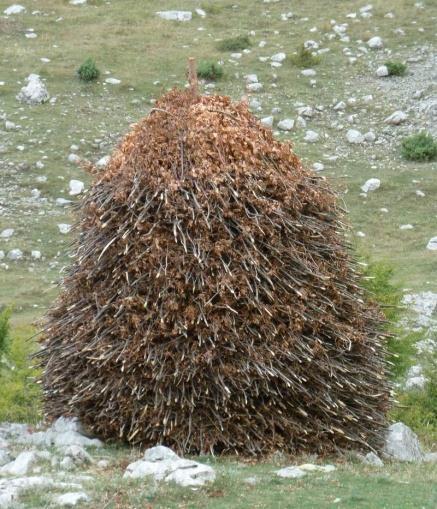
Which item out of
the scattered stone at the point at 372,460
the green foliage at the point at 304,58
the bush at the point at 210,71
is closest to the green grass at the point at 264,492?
the scattered stone at the point at 372,460

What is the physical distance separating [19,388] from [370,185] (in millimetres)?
13708

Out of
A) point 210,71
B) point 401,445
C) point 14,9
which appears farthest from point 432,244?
point 14,9

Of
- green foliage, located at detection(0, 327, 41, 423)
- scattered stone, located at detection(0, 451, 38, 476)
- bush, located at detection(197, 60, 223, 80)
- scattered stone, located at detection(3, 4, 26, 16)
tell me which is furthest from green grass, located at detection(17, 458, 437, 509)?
scattered stone, located at detection(3, 4, 26, 16)

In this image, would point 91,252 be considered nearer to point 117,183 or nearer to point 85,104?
point 117,183

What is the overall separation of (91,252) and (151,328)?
1.05 metres

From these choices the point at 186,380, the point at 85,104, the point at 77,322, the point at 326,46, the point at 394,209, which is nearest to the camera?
the point at 186,380

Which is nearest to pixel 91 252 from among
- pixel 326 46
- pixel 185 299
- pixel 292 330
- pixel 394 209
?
pixel 185 299

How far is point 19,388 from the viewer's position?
14.5 meters

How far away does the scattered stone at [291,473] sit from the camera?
9.20 metres

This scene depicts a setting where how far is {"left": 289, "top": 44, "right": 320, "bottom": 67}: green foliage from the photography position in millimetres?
31781

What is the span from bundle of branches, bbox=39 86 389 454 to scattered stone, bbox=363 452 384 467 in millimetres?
218

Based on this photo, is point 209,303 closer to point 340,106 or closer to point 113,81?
point 340,106

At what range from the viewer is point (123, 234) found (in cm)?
1011

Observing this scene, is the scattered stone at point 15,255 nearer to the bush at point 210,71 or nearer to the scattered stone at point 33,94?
the scattered stone at point 33,94
